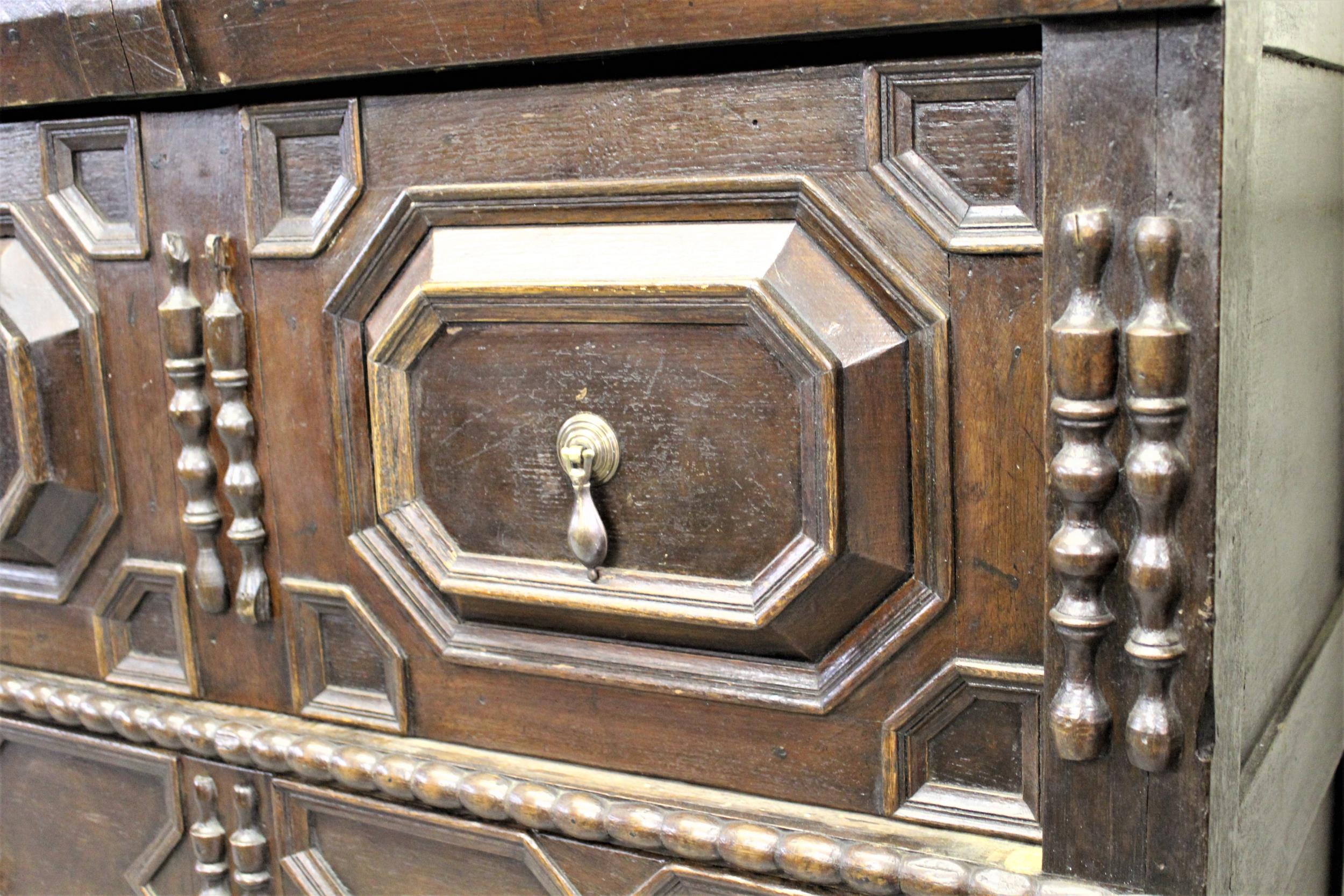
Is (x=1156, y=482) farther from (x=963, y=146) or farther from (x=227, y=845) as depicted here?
(x=227, y=845)

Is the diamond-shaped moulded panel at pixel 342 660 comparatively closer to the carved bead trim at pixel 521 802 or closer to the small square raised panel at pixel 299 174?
the carved bead trim at pixel 521 802

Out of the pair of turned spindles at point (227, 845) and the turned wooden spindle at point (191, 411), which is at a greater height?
the turned wooden spindle at point (191, 411)

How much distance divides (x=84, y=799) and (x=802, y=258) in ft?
2.38

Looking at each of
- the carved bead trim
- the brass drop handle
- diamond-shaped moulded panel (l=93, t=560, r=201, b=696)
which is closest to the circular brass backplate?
the brass drop handle

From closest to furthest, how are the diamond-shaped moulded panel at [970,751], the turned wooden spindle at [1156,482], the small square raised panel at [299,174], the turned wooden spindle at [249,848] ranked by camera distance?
the turned wooden spindle at [1156,482] → the diamond-shaped moulded panel at [970,751] → the small square raised panel at [299,174] → the turned wooden spindle at [249,848]

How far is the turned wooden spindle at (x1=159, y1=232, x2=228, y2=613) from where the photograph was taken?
0.91m

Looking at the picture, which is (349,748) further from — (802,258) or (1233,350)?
(1233,350)

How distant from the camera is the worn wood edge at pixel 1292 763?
2.45 ft

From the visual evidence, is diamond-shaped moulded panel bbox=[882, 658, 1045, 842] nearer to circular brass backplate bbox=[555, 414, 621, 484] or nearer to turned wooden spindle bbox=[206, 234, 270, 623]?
circular brass backplate bbox=[555, 414, 621, 484]

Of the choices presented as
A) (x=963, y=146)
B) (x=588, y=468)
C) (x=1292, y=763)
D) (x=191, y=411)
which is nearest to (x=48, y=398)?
(x=191, y=411)

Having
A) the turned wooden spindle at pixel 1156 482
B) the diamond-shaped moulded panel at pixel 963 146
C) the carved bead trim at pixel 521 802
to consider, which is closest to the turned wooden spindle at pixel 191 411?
the carved bead trim at pixel 521 802

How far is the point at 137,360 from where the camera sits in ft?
3.13

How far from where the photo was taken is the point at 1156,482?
617mm

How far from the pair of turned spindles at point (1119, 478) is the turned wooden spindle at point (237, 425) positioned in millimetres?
540
